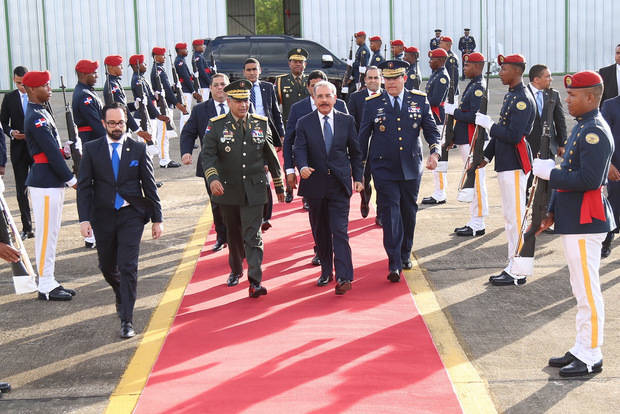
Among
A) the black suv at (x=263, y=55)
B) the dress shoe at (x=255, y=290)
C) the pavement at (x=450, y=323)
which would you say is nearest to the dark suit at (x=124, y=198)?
the pavement at (x=450, y=323)

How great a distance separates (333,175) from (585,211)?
2.92 meters

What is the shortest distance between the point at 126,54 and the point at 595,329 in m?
28.0

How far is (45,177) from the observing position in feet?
28.6

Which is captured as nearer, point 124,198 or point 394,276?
point 124,198

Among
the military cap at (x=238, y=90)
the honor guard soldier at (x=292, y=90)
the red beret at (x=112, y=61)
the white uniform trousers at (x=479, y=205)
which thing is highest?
the red beret at (x=112, y=61)

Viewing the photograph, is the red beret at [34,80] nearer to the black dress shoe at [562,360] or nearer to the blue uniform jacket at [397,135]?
the blue uniform jacket at [397,135]

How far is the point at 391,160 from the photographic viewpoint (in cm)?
895

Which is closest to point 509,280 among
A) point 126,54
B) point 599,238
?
point 599,238

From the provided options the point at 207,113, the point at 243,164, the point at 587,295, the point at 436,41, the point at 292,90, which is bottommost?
the point at 587,295

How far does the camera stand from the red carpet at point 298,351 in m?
5.96

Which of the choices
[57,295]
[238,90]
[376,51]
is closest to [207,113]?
[238,90]

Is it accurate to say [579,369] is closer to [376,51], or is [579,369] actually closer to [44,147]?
[44,147]

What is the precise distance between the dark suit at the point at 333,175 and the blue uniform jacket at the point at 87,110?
9.17 feet

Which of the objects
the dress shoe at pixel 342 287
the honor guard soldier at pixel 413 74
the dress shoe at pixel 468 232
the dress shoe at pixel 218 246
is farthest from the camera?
the honor guard soldier at pixel 413 74
